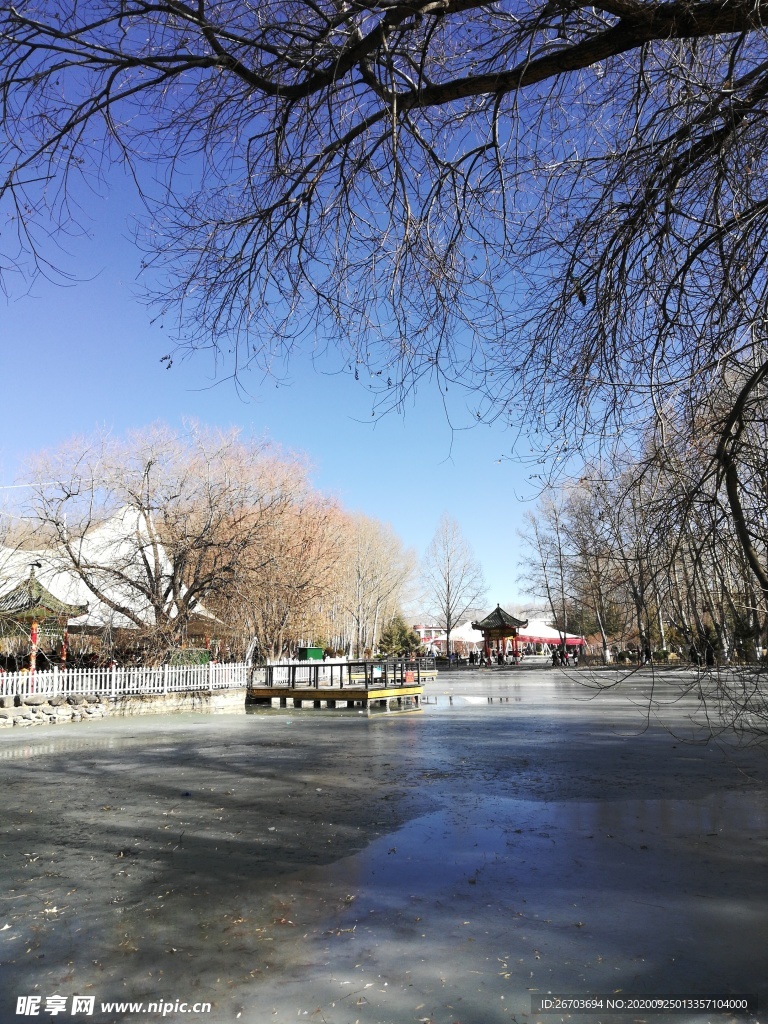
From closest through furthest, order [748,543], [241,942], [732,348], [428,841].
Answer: [748,543] → [241,942] → [732,348] → [428,841]

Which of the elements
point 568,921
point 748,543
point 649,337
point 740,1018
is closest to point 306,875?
point 568,921

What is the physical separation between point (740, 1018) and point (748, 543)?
2095mm

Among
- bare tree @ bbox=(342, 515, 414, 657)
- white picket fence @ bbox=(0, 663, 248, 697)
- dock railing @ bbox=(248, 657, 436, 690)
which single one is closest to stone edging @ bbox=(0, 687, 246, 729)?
white picket fence @ bbox=(0, 663, 248, 697)

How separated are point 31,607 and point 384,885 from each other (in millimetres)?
18017

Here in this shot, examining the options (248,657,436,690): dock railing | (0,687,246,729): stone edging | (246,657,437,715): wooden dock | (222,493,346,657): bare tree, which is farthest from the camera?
(222,493,346,657): bare tree

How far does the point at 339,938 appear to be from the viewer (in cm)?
Answer: 405

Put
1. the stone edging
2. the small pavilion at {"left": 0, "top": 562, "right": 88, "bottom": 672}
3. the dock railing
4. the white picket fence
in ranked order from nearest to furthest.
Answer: the stone edging < the white picket fence < the small pavilion at {"left": 0, "top": 562, "right": 88, "bottom": 672} < the dock railing

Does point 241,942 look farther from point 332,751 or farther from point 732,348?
point 332,751

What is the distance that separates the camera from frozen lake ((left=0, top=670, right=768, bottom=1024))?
11.4 ft

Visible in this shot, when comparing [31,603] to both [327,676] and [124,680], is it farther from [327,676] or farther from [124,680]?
[327,676]

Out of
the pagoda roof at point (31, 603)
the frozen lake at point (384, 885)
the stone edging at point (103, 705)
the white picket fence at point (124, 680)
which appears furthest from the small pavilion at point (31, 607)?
the frozen lake at point (384, 885)

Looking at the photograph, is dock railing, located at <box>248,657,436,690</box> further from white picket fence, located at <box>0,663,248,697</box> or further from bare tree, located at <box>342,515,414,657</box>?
bare tree, located at <box>342,515,414,657</box>

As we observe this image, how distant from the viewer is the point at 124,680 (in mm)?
20141

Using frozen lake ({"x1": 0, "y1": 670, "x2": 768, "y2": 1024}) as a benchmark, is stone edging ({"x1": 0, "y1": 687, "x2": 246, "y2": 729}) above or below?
below
